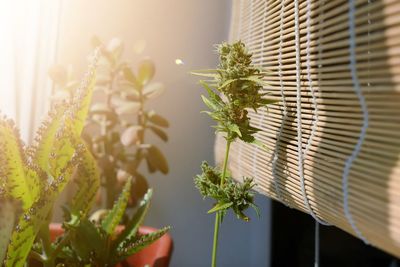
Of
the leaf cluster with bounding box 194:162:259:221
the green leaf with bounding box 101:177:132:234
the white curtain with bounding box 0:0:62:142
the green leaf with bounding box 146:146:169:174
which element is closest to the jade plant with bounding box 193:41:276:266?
the leaf cluster with bounding box 194:162:259:221

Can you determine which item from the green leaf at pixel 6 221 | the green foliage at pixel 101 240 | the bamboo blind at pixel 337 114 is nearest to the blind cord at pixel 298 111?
the bamboo blind at pixel 337 114

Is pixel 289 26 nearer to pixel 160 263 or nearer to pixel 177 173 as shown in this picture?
pixel 160 263

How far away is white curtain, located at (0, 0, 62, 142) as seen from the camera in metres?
0.77

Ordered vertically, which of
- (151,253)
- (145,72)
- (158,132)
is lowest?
(151,253)

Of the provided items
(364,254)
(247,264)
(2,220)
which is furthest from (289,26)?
(247,264)

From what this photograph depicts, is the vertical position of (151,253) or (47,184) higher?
(47,184)

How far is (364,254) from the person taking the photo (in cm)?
79

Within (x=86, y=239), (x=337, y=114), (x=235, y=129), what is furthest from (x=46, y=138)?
(x=337, y=114)

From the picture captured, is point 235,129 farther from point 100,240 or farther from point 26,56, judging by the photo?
point 26,56

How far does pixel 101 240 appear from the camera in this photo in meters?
0.57

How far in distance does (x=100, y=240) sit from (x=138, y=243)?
6cm

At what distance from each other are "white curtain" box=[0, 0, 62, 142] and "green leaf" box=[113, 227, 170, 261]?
37 centimetres

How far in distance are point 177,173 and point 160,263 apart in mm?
435

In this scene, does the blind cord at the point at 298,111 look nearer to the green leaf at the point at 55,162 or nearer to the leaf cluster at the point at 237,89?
the leaf cluster at the point at 237,89
